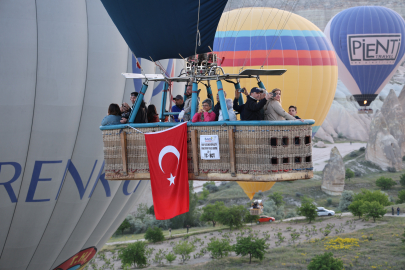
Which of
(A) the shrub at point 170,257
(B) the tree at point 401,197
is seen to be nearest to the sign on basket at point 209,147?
(A) the shrub at point 170,257

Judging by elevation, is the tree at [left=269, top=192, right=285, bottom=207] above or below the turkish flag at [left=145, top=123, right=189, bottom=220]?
below

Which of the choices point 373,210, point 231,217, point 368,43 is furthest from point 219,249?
point 368,43

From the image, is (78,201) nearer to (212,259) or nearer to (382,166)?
(212,259)

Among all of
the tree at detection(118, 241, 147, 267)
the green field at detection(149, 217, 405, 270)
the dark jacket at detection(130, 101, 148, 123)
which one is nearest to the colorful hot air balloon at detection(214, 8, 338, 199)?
the green field at detection(149, 217, 405, 270)

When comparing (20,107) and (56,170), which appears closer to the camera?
(20,107)

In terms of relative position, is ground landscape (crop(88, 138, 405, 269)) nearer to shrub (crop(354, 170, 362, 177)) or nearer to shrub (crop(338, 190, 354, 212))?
shrub (crop(338, 190, 354, 212))

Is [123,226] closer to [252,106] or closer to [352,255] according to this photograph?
[352,255]

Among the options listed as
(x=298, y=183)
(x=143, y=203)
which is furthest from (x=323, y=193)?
(x=143, y=203)
